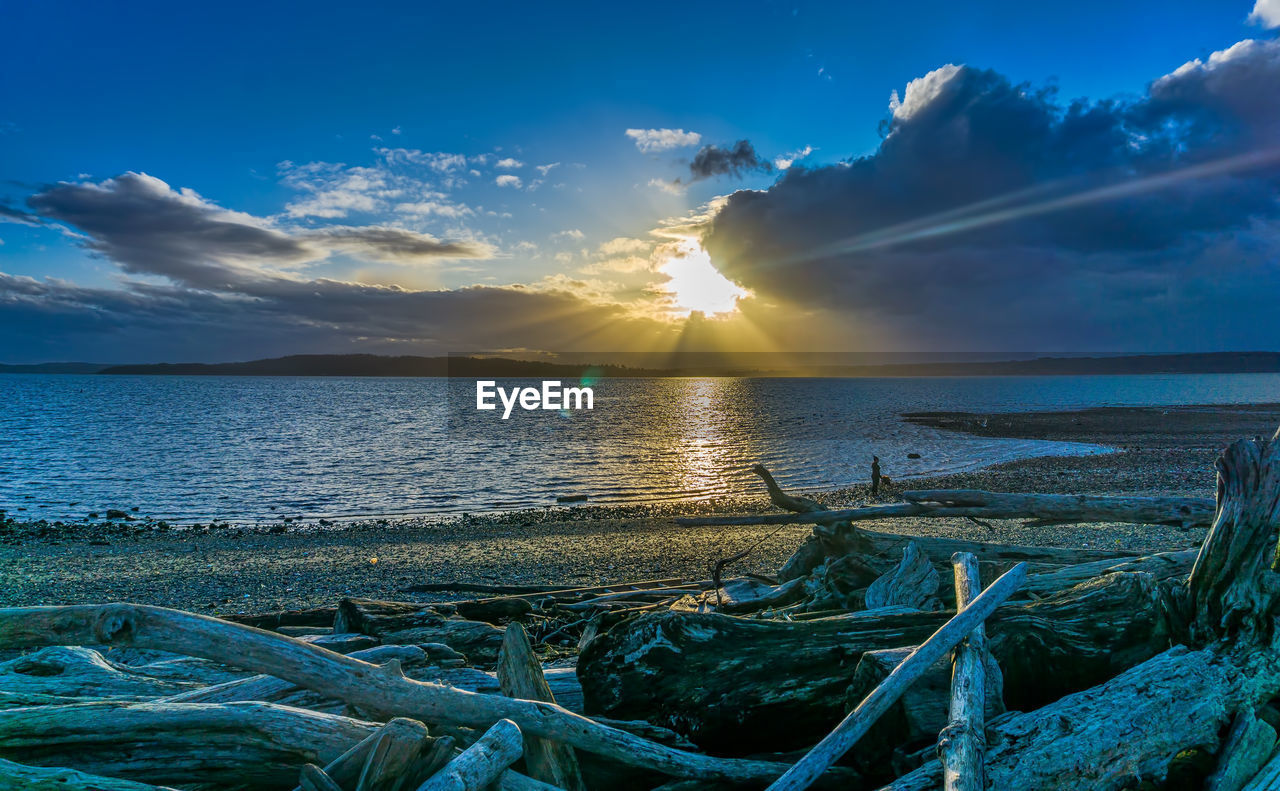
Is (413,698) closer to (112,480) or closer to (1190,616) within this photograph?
(1190,616)

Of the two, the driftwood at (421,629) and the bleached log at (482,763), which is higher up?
the bleached log at (482,763)

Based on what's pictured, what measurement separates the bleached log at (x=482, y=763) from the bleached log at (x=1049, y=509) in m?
6.13

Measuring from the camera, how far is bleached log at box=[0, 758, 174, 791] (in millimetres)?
2564

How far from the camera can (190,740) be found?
10.4 ft

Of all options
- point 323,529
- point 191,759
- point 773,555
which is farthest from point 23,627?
point 323,529

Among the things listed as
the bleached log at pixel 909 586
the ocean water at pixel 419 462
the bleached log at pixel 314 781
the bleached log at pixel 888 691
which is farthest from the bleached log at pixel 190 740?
the ocean water at pixel 419 462

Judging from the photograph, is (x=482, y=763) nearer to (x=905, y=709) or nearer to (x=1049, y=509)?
(x=905, y=709)

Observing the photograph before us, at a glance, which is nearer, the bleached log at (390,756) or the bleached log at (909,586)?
the bleached log at (390,756)

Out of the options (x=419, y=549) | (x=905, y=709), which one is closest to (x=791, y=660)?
(x=905, y=709)

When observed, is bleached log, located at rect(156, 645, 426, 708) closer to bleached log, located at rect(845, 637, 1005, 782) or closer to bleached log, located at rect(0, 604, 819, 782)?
bleached log, located at rect(0, 604, 819, 782)

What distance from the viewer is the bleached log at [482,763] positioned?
109 inches

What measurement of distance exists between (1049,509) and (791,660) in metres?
6.61

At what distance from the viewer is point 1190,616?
412 centimetres

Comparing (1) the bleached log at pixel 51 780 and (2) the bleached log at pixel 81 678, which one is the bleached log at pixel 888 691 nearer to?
(1) the bleached log at pixel 51 780
